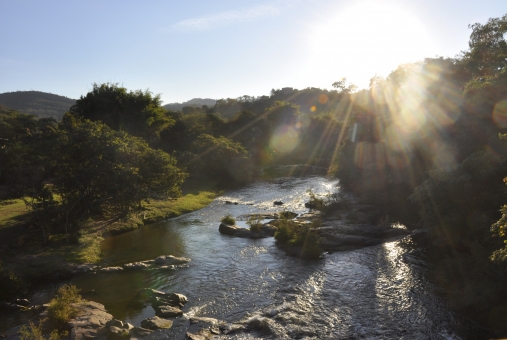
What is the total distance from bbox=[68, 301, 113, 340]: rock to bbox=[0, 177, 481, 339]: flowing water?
90 centimetres

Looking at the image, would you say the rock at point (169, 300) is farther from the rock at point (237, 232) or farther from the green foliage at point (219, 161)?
the green foliage at point (219, 161)

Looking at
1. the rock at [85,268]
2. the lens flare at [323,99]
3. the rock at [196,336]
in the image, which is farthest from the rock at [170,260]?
the lens flare at [323,99]

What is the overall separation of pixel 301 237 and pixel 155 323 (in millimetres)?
14006

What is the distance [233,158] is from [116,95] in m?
28.9

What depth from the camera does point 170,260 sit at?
82.4 feet

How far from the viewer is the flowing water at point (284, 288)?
626 inches

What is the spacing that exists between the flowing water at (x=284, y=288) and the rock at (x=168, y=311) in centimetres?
42

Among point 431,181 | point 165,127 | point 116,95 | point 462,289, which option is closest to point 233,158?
point 165,127

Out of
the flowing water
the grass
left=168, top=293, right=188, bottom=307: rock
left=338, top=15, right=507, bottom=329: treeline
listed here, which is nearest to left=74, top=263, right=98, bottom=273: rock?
the flowing water

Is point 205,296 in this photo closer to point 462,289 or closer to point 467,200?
point 462,289

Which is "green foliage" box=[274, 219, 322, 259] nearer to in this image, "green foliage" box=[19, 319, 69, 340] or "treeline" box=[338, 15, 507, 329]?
"treeline" box=[338, 15, 507, 329]

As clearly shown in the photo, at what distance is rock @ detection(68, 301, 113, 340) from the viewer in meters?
15.3

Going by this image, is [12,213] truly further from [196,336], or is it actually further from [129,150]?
[196,336]

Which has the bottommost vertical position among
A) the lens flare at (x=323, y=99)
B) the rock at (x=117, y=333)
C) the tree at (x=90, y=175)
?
the rock at (x=117, y=333)
